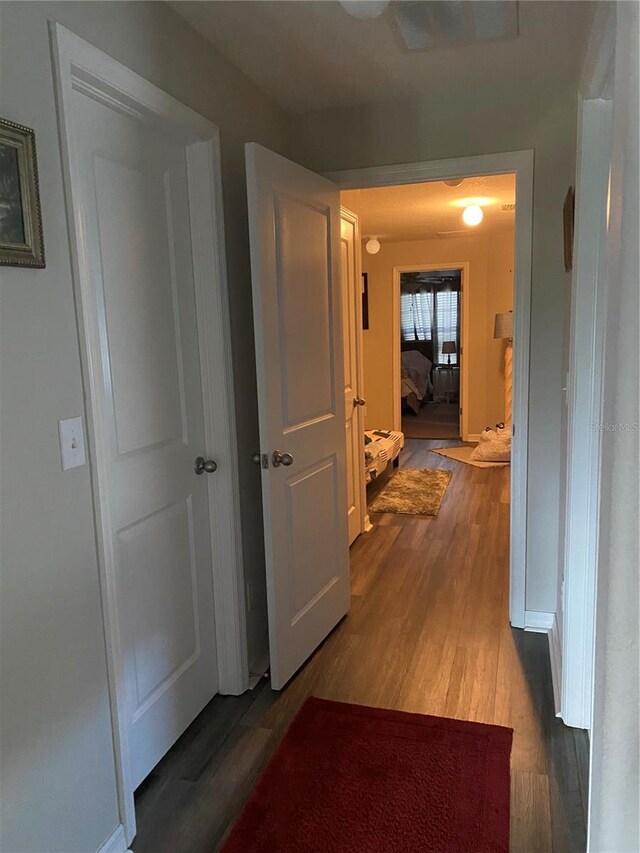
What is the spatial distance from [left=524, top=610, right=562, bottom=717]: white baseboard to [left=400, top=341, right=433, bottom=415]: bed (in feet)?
19.4

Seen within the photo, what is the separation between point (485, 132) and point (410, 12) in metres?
0.81

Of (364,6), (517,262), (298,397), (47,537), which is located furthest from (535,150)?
(47,537)

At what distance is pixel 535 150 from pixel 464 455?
4.22m

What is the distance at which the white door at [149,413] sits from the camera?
168cm

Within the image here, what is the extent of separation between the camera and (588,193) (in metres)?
1.86

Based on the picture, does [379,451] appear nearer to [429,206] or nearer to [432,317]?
[429,206]

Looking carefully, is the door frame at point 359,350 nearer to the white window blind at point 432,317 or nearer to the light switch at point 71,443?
the light switch at point 71,443

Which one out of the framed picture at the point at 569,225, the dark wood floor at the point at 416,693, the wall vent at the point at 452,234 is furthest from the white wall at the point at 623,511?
the wall vent at the point at 452,234

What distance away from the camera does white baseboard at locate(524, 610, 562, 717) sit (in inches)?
88.0

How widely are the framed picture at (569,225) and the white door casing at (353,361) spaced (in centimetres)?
143

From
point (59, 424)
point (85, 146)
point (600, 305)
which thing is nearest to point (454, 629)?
point (600, 305)

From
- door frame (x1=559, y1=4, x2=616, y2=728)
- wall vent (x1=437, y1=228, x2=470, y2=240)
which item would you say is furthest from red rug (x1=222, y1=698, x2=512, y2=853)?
wall vent (x1=437, y1=228, x2=470, y2=240)

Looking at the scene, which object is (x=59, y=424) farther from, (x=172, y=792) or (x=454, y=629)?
(x=454, y=629)

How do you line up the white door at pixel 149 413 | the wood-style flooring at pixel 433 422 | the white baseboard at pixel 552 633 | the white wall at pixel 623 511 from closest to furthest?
the white wall at pixel 623 511, the white door at pixel 149 413, the white baseboard at pixel 552 633, the wood-style flooring at pixel 433 422
